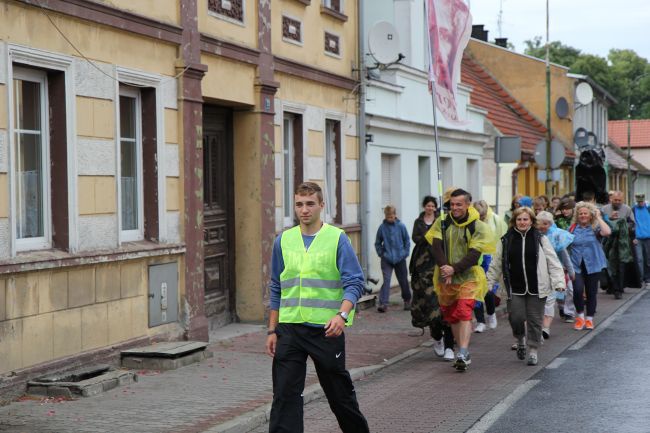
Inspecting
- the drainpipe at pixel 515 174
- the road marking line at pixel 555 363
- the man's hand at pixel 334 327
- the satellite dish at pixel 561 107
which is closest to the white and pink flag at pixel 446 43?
the road marking line at pixel 555 363

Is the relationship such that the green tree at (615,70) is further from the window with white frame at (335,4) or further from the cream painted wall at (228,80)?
the cream painted wall at (228,80)

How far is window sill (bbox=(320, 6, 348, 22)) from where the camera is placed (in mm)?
18036

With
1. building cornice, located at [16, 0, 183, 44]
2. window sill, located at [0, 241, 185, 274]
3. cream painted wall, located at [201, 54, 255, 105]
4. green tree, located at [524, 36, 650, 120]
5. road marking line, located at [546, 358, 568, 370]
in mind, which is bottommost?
road marking line, located at [546, 358, 568, 370]

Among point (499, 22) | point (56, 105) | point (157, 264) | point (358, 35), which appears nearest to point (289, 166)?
point (358, 35)

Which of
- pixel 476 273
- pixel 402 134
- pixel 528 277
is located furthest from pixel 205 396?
pixel 402 134

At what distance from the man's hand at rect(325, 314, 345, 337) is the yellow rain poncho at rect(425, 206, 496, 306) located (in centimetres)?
490

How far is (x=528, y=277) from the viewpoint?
40.6ft

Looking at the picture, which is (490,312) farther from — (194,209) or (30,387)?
(30,387)

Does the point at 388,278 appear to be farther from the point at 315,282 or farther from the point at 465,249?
the point at 315,282

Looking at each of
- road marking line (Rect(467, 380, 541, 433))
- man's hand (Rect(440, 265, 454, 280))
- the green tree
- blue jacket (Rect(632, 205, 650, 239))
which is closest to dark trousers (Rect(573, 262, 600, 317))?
man's hand (Rect(440, 265, 454, 280))

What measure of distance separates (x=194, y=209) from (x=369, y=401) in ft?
13.9

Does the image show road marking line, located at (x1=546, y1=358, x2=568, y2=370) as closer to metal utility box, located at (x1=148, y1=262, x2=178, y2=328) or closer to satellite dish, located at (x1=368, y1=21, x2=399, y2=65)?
metal utility box, located at (x1=148, y1=262, x2=178, y2=328)

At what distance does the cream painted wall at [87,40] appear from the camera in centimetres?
996

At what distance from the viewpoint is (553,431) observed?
846cm
